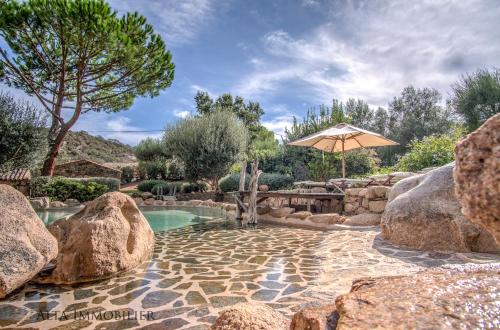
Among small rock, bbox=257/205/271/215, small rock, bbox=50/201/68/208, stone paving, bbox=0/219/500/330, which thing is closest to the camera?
stone paving, bbox=0/219/500/330

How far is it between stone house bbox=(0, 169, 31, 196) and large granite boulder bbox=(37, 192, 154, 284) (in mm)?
12288

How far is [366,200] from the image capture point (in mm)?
8352

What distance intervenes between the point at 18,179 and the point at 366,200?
16.5 m

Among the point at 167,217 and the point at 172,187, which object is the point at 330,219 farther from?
the point at 172,187

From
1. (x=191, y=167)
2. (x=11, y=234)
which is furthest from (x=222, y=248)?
(x=191, y=167)

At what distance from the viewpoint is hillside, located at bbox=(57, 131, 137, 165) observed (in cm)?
3256

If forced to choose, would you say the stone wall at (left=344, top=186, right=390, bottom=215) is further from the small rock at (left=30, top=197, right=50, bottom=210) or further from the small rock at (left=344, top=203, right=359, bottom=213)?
the small rock at (left=30, top=197, right=50, bottom=210)

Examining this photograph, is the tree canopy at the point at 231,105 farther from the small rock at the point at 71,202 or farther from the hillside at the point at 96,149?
the small rock at the point at 71,202

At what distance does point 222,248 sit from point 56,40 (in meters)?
14.9

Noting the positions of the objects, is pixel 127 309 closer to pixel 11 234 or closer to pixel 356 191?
pixel 11 234

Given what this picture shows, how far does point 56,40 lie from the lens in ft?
48.5

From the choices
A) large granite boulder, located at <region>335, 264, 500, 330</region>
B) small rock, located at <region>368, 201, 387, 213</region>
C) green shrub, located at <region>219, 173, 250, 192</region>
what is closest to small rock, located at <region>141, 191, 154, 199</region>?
green shrub, located at <region>219, 173, 250, 192</region>

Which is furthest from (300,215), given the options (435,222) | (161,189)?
(161,189)

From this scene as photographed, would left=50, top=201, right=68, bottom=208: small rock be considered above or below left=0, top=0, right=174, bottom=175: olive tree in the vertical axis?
below
